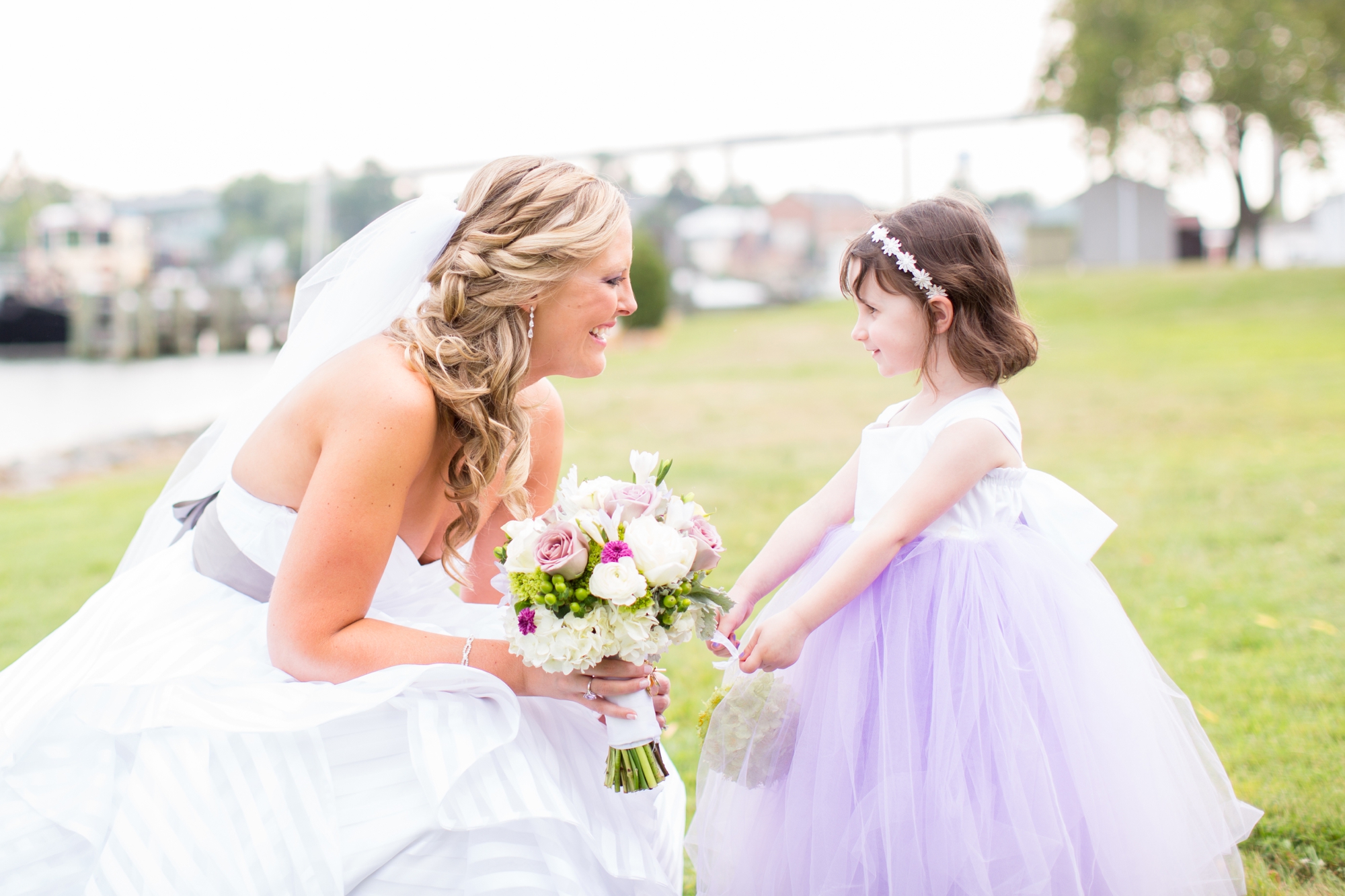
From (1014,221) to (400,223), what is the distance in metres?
20.6

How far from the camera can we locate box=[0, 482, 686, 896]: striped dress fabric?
6.53 ft

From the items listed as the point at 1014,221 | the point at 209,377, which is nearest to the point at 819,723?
the point at 1014,221

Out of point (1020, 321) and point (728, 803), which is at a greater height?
point (1020, 321)

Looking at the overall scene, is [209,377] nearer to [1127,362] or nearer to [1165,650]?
[1127,362]

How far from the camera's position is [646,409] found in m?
12.7

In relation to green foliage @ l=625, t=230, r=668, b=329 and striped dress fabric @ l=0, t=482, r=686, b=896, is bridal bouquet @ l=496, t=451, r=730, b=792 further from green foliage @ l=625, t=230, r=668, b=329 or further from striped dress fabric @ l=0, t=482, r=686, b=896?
green foliage @ l=625, t=230, r=668, b=329

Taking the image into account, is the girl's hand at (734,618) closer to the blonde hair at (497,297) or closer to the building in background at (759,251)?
the blonde hair at (497,297)

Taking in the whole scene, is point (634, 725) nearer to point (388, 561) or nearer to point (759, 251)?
point (388, 561)

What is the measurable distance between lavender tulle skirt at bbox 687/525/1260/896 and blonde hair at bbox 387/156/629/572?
835 millimetres

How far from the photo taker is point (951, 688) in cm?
225

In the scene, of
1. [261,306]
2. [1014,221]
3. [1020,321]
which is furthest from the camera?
Answer: [261,306]

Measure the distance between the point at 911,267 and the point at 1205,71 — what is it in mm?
24422

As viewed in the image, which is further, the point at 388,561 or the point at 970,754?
the point at 388,561

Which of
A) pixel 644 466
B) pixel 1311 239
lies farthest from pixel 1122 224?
pixel 644 466
